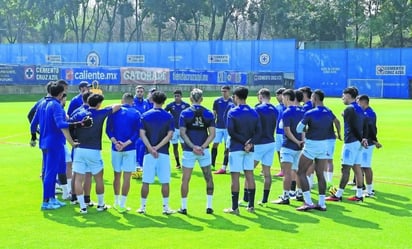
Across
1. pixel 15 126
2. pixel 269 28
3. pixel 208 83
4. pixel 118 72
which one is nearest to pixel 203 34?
pixel 269 28

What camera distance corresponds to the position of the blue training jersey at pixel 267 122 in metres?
12.6

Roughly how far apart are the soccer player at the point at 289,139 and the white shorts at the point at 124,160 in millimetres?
2926

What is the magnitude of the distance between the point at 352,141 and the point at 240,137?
8.81ft

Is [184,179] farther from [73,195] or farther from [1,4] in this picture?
[1,4]

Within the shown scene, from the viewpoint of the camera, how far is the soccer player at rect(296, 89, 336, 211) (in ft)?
38.7

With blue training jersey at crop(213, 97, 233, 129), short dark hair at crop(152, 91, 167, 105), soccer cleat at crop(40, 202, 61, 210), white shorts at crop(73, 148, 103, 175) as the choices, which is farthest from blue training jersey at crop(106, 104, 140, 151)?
blue training jersey at crop(213, 97, 233, 129)

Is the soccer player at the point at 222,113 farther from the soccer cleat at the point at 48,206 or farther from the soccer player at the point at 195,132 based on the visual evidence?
the soccer cleat at the point at 48,206

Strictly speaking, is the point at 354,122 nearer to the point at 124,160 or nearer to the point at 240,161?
the point at 240,161

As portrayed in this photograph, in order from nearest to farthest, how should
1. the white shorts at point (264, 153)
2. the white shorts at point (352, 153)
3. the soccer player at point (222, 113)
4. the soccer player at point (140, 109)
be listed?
the white shorts at point (264, 153), the white shorts at point (352, 153), the soccer player at point (140, 109), the soccer player at point (222, 113)

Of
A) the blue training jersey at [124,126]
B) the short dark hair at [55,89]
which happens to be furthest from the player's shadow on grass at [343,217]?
the short dark hair at [55,89]

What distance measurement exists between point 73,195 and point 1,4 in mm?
87667

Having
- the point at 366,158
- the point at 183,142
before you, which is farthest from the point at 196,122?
the point at 366,158

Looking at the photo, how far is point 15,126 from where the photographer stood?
29.4m

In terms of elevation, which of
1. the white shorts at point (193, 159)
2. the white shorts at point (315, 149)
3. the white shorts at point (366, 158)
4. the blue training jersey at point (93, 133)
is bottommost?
the white shorts at point (366, 158)
